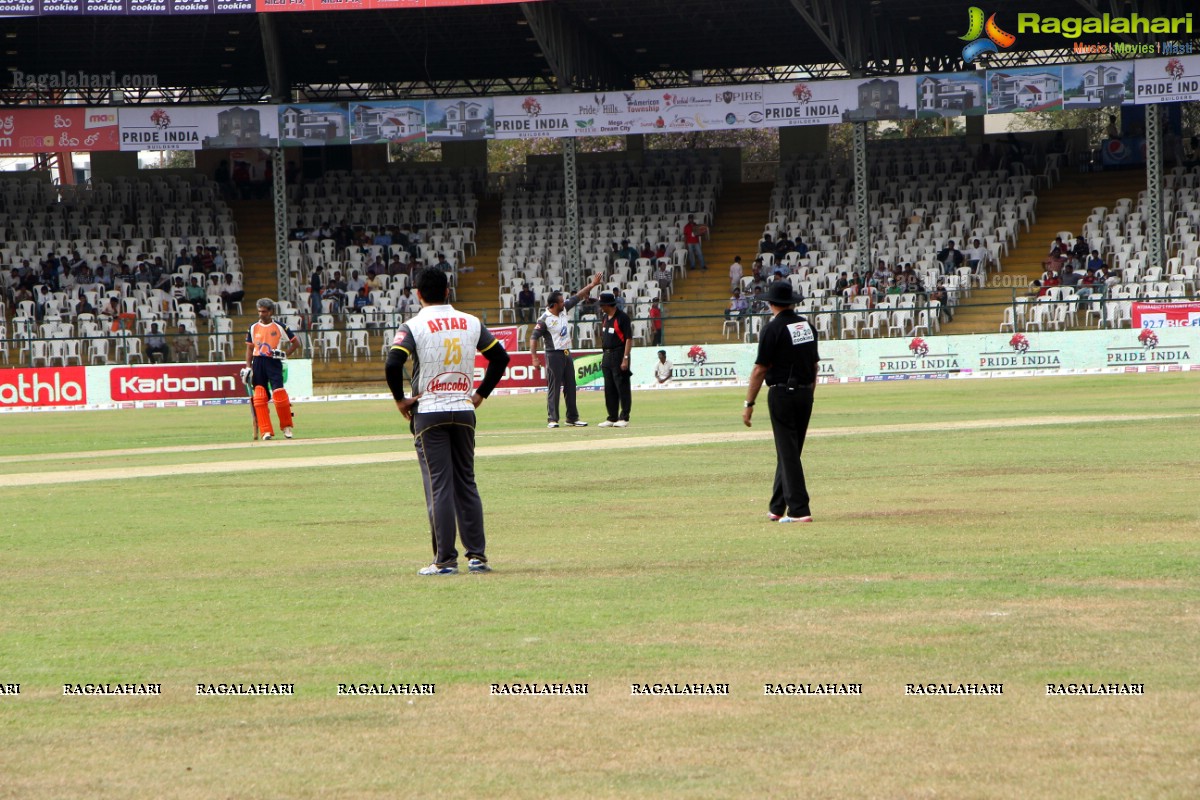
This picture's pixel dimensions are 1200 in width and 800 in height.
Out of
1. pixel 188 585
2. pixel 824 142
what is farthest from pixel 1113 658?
pixel 824 142

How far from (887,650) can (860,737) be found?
4.53ft

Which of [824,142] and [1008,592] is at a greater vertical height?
[824,142]

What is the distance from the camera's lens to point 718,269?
4838 centimetres

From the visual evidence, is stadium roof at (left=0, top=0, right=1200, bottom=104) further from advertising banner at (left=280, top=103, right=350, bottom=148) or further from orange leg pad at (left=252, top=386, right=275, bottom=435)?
orange leg pad at (left=252, top=386, right=275, bottom=435)

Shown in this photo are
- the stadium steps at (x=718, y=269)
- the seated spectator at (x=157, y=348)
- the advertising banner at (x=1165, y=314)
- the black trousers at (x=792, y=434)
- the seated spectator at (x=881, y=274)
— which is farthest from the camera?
the seated spectator at (x=881, y=274)

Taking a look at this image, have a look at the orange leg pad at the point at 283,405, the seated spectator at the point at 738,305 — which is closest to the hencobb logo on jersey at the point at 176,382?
the seated spectator at the point at 738,305

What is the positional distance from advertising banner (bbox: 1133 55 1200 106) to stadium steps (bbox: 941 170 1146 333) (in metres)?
4.40

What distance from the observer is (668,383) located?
37781mm

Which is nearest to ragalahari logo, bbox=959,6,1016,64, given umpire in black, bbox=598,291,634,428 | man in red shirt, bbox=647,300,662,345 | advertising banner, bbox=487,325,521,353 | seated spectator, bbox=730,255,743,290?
seated spectator, bbox=730,255,743,290

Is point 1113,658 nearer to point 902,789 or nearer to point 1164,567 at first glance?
point 902,789

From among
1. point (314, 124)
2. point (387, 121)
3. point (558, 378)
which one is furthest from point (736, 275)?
point (558, 378)

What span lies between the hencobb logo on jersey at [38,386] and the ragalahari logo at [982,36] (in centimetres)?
2728

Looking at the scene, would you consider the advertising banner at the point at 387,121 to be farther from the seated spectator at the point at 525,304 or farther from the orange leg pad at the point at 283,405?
the orange leg pad at the point at 283,405

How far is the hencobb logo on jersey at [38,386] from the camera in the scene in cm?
3719
